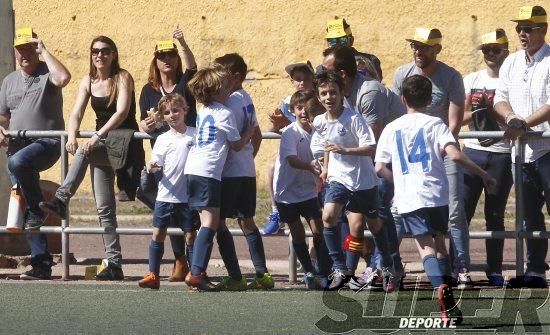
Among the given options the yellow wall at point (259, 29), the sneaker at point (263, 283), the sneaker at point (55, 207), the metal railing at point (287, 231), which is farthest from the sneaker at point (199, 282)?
the yellow wall at point (259, 29)

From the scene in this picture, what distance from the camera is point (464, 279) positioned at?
402 inches

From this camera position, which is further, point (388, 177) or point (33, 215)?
point (33, 215)

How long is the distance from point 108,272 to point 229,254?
1.40 metres

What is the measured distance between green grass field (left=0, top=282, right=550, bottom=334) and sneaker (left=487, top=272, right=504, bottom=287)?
48 cm

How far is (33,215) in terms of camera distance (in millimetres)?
11586

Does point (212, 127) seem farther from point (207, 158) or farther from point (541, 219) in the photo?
point (541, 219)

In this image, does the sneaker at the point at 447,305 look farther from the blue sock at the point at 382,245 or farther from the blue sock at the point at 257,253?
the blue sock at the point at 257,253

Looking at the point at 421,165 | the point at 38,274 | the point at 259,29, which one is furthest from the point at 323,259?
the point at 259,29

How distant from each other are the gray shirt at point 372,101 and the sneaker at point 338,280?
1.18 metres

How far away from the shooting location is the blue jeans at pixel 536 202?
33.8ft

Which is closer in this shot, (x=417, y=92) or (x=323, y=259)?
(x=417, y=92)

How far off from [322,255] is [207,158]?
1151mm

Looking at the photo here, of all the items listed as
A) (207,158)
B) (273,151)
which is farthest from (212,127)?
(273,151)

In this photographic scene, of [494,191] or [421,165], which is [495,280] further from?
[421,165]
